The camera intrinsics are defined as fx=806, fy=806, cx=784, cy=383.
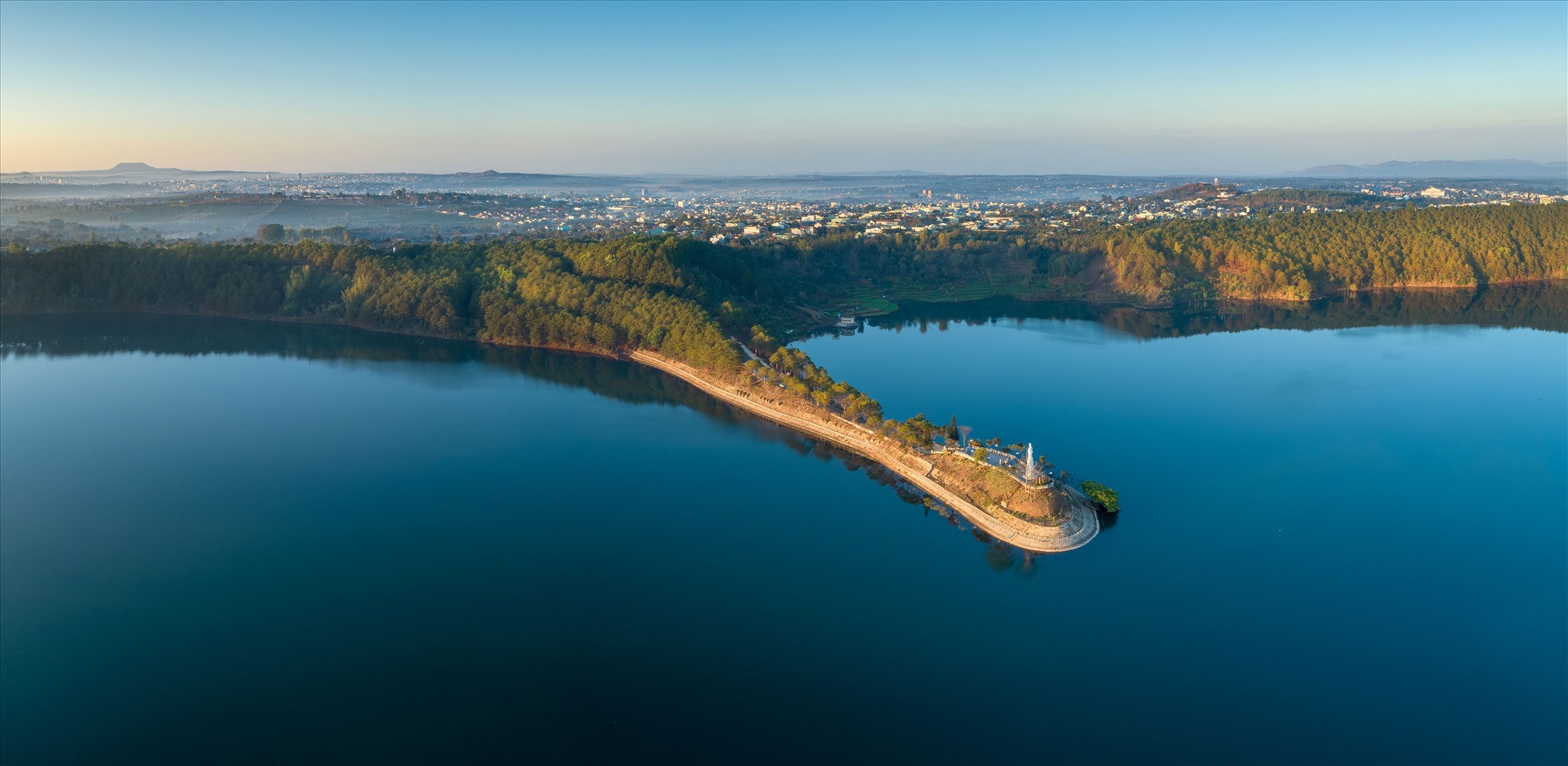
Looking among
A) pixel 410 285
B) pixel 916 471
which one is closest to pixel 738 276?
pixel 410 285

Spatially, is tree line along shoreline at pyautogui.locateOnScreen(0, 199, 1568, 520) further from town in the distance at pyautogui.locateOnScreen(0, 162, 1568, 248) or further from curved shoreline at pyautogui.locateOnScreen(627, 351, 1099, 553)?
town in the distance at pyautogui.locateOnScreen(0, 162, 1568, 248)

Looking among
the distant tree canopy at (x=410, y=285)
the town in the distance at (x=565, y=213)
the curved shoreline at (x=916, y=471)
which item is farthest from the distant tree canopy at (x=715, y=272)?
the town in the distance at (x=565, y=213)

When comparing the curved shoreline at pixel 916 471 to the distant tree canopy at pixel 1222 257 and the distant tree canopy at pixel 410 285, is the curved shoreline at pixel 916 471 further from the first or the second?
the distant tree canopy at pixel 1222 257

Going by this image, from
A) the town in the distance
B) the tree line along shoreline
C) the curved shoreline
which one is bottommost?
the curved shoreline

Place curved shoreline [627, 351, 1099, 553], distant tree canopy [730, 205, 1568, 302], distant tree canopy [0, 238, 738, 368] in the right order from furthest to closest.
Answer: distant tree canopy [730, 205, 1568, 302] → distant tree canopy [0, 238, 738, 368] → curved shoreline [627, 351, 1099, 553]

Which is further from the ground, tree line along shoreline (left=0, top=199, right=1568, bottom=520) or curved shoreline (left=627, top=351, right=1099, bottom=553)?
tree line along shoreline (left=0, top=199, right=1568, bottom=520)

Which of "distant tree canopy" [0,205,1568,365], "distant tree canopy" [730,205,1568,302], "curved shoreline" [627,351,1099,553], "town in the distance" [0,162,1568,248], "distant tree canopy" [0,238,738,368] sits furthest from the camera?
"town in the distance" [0,162,1568,248]

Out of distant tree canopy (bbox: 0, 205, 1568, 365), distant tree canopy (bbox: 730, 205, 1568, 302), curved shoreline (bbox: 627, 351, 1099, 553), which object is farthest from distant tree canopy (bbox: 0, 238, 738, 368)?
distant tree canopy (bbox: 730, 205, 1568, 302)

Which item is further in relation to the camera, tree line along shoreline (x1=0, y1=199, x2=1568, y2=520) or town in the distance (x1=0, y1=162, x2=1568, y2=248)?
town in the distance (x1=0, y1=162, x2=1568, y2=248)

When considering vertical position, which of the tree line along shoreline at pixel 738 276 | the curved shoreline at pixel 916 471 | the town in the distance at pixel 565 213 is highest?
the town in the distance at pixel 565 213

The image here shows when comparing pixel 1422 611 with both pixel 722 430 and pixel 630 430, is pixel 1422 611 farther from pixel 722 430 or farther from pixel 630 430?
pixel 630 430
